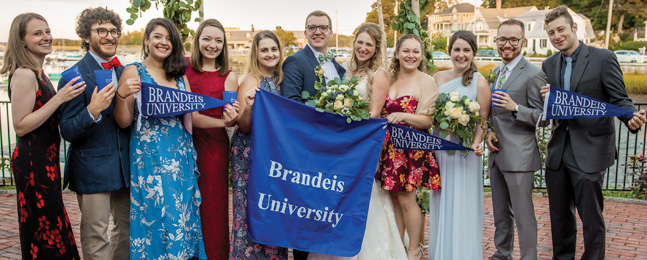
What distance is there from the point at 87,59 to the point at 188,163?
1.13m

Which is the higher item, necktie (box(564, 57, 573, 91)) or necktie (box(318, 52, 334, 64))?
necktie (box(318, 52, 334, 64))

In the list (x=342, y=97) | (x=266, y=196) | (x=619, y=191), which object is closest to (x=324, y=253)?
(x=266, y=196)

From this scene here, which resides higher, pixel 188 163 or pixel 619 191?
pixel 188 163

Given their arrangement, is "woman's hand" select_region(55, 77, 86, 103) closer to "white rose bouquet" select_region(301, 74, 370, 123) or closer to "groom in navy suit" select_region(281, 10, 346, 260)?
"groom in navy suit" select_region(281, 10, 346, 260)

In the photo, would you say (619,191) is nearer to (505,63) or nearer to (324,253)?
(505,63)

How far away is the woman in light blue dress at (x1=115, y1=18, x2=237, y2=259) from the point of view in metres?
3.95

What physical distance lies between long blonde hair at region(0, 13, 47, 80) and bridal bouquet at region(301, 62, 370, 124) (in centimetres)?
213

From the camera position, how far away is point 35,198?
3.71m

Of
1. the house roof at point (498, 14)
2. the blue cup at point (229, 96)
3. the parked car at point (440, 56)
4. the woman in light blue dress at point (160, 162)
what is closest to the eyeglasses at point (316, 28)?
the blue cup at point (229, 96)

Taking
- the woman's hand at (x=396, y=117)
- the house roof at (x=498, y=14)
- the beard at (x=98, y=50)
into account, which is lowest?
the woman's hand at (x=396, y=117)

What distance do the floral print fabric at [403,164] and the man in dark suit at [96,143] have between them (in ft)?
7.29

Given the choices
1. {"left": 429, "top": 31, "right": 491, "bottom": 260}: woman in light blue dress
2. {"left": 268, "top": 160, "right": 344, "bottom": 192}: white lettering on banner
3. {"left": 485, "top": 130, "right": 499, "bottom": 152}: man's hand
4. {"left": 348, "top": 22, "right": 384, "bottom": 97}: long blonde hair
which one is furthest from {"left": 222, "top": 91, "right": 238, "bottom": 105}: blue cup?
{"left": 485, "top": 130, "right": 499, "bottom": 152}: man's hand

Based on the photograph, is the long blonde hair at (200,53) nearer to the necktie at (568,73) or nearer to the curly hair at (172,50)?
the curly hair at (172,50)

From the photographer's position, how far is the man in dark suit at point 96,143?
372cm
